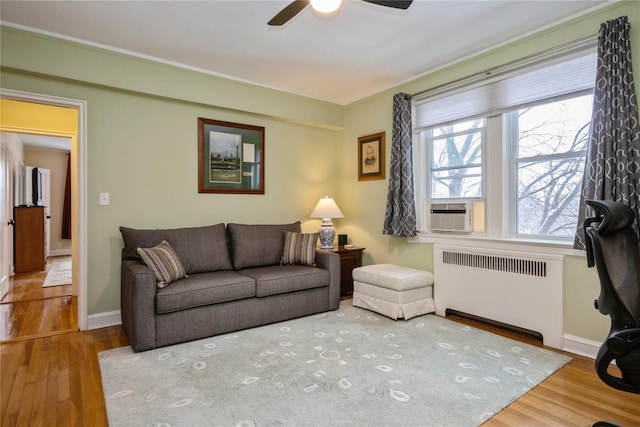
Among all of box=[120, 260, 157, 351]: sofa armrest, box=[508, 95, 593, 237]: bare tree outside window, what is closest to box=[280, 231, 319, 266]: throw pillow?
box=[120, 260, 157, 351]: sofa armrest

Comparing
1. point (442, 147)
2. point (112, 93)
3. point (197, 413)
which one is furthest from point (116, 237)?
point (442, 147)

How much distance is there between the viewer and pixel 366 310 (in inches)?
143

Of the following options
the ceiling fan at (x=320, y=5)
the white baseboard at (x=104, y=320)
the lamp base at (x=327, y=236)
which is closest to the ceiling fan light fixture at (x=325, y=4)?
the ceiling fan at (x=320, y=5)

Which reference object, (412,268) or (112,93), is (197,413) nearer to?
(412,268)

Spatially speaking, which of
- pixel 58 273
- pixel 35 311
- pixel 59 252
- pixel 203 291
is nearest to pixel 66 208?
pixel 59 252

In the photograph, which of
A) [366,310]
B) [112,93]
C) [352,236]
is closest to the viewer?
[112,93]

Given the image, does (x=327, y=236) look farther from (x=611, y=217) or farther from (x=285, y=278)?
(x=611, y=217)

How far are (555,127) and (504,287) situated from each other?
140 cm

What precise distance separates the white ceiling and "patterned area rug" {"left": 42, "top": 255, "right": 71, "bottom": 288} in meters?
3.65

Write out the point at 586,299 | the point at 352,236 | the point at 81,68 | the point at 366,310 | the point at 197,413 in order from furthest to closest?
the point at 352,236, the point at 366,310, the point at 81,68, the point at 586,299, the point at 197,413

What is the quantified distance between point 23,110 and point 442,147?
456cm

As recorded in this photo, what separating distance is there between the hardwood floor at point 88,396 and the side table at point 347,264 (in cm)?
234

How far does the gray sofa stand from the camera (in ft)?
8.70

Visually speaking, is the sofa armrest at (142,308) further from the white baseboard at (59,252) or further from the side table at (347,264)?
the white baseboard at (59,252)
